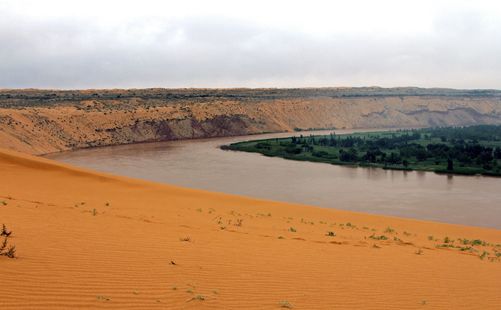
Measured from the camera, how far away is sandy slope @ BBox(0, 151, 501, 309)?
4906 mm

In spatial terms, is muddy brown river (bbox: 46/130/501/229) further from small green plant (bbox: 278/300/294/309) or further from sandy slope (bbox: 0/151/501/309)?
small green plant (bbox: 278/300/294/309)

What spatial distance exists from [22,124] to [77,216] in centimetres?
4791

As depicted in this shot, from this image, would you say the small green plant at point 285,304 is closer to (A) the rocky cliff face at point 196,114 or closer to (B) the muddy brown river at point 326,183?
(B) the muddy brown river at point 326,183

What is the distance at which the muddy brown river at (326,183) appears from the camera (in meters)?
21.8

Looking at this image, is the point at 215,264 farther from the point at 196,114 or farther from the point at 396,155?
the point at 196,114

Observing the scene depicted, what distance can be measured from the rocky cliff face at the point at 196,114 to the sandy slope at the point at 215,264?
4080cm

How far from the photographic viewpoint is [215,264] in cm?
644

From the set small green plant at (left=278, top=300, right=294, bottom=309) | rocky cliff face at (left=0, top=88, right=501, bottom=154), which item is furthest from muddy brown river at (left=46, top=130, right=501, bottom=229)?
small green plant at (left=278, top=300, right=294, bottom=309)

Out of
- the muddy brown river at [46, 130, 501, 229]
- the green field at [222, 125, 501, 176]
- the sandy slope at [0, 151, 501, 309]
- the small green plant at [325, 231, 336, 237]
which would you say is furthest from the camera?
the green field at [222, 125, 501, 176]

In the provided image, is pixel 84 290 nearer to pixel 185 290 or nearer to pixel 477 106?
pixel 185 290

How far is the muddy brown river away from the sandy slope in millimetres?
9576

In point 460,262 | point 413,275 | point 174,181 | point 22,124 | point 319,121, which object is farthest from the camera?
point 319,121

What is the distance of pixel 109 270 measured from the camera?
554cm

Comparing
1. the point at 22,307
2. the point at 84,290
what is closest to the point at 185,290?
the point at 84,290
